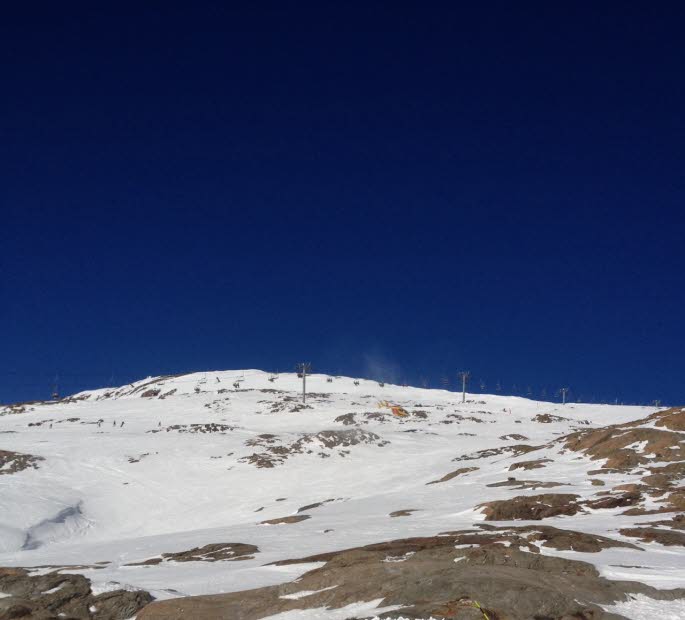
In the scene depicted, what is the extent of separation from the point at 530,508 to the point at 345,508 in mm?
11084

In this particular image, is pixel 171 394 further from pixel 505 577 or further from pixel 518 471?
pixel 505 577

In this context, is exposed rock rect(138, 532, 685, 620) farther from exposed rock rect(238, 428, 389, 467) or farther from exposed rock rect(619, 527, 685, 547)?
exposed rock rect(238, 428, 389, 467)

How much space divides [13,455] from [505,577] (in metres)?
43.2

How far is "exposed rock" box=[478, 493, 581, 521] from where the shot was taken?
20.0m

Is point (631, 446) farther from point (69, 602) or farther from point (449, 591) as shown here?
point (69, 602)

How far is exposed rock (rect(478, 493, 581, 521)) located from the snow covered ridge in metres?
0.07

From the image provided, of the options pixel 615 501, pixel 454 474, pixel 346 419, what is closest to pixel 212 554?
pixel 615 501

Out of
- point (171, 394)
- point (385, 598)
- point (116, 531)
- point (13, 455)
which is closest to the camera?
point (385, 598)

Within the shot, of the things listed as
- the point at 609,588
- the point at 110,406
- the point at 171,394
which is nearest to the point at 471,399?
the point at 171,394

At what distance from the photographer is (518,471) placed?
32.4 m

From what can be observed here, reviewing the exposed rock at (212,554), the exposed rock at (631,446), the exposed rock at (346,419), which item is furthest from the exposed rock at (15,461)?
the exposed rock at (631,446)

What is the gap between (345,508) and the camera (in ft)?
94.5

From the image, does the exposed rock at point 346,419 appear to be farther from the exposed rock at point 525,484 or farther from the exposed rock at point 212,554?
the exposed rock at point 212,554

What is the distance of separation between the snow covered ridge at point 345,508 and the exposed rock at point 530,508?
7 centimetres
